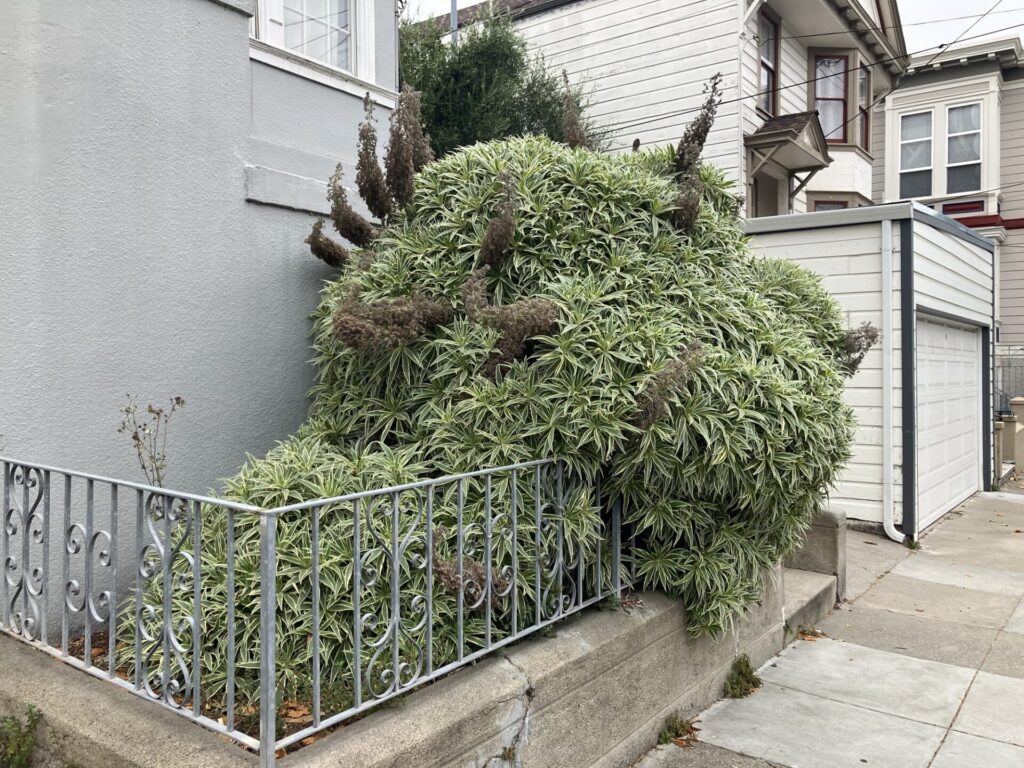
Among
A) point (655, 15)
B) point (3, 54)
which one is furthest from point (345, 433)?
point (655, 15)

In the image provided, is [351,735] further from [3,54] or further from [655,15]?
[655,15]

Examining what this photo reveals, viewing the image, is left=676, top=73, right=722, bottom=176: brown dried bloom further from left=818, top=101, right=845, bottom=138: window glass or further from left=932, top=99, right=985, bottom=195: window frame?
left=932, top=99, right=985, bottom=195: window frame

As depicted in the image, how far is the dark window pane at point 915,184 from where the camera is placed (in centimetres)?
1806

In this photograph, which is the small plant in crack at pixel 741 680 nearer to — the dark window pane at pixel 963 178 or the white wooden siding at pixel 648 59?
the white wooden siding at pixel 648 59

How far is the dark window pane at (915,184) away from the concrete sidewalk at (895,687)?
13.5 metres

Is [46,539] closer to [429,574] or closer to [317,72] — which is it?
[429,574]

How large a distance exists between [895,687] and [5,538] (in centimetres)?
423

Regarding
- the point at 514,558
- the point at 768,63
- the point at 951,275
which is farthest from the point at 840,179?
the point at 514,558

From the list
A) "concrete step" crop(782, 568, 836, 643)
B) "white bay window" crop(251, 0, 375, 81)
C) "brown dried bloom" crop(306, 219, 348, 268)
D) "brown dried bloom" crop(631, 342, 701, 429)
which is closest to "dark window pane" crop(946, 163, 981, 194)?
"concrete step" crop(782, 568, 836, 643)

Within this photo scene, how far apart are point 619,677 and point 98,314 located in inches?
107

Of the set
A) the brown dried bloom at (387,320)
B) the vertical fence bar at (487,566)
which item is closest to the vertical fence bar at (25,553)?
the brown dried bloom at (387,320)

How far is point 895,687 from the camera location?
4.31m

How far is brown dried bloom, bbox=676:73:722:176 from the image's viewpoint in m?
4.25

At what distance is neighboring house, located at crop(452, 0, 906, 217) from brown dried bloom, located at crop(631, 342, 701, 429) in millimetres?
8635
